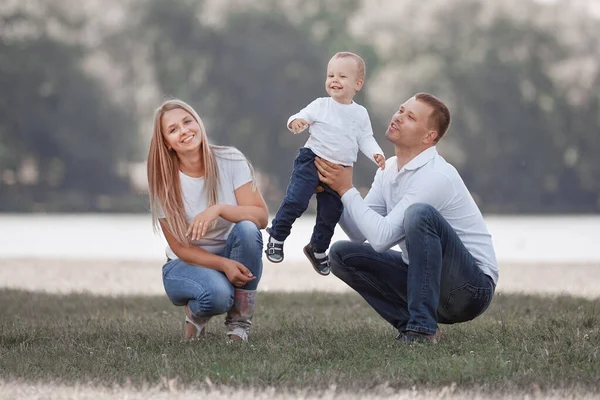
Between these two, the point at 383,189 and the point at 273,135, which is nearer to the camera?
the point at 383,189

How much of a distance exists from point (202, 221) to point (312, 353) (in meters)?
0.92

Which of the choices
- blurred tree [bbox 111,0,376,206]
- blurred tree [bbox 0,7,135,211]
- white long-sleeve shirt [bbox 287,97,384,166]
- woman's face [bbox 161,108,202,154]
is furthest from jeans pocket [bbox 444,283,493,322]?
blurred tree [bbox 0,7,135,211]

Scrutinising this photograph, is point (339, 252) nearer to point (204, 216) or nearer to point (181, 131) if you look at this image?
point (204, 216)

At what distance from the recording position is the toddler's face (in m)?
5.79

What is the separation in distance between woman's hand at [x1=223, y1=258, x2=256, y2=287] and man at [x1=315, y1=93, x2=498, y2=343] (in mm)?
523

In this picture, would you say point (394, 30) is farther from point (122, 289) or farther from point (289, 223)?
point (289, 223)

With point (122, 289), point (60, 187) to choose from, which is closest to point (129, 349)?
point (122, 289)

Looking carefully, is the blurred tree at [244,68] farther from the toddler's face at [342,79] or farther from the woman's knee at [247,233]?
the woman's knee at [247,233]

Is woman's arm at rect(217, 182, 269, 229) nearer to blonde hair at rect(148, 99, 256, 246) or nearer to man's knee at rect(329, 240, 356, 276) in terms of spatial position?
blonde hair at rect(148, 99, 256, 246)

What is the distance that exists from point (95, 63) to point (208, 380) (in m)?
47.6

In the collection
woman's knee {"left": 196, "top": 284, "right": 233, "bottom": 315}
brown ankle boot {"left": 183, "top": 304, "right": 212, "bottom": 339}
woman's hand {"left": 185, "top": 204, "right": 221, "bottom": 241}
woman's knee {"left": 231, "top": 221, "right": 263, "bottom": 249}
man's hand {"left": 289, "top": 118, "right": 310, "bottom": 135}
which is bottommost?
brown ankle boot {"left": 183, "top": 304, "right": 212, "bottom": 339}

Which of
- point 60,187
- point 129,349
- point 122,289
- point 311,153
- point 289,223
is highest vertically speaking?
A: point 311,153

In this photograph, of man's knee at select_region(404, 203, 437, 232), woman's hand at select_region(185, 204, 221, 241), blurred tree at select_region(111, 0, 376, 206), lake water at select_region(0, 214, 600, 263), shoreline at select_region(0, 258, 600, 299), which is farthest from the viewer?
blurred tree at select_region(111, 0, 376, 206)

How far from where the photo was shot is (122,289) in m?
10.2
